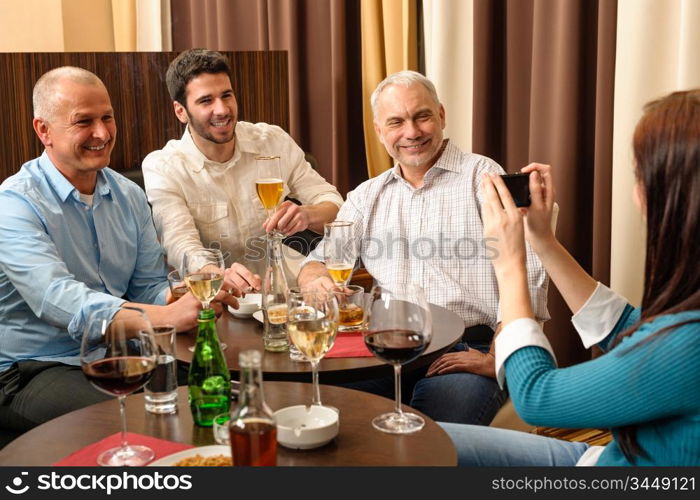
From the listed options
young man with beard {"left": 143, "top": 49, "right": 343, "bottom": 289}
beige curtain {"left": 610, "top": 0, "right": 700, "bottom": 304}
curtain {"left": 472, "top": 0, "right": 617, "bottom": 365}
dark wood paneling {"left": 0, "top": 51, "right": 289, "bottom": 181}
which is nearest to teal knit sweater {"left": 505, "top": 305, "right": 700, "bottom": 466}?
beige curtain {"left": 610, "top": 0, "right": 700, "bottom": 304}

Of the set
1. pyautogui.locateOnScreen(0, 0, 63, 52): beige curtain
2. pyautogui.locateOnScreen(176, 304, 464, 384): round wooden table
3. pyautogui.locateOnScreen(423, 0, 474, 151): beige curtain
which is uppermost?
pyautogui.locateOnScreen(0, 0, 63, 52): beige curtain

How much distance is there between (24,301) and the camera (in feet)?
7.59

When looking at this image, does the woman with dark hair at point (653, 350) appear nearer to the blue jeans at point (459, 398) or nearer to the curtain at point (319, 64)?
the blue jeans at point (459, 398)

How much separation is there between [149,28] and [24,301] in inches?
121

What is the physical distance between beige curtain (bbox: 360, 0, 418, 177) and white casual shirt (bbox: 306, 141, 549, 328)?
105cm

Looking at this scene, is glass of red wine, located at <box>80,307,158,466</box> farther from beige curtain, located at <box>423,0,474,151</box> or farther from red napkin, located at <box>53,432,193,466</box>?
beige curtain, located at <box>423,0,474,151</box>

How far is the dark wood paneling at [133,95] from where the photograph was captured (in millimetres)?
3412

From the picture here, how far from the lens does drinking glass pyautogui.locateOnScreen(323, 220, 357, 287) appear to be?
2.10m

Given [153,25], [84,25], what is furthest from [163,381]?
[84,25]

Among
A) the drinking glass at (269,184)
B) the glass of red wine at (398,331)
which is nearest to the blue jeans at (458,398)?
the drinking glass at (269,184)

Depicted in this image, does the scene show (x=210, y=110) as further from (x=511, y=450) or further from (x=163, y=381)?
(x=511, y=450)

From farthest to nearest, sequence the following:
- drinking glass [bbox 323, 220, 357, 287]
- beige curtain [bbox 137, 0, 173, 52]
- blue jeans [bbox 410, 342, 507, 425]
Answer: beige curtain [bbox 137, 0, 173, 52] < blue jeans [bbox 410, 342, 507, 425] < drinking glass [bbox 323, 220, 357, 287]

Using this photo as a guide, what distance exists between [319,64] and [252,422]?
10.8ft
